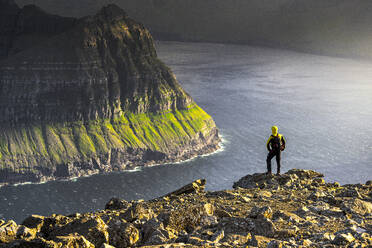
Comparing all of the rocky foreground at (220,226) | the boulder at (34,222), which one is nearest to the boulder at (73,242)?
the rocky foreground at (220,226)

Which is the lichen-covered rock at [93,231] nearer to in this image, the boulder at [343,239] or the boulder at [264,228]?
the boulder at [264,228]

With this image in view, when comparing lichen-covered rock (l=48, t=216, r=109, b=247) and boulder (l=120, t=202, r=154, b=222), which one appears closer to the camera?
lichen-covered rock (l=48, t=216, r=109, b=247)

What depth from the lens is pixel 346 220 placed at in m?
23.7

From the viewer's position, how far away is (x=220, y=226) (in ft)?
69.7

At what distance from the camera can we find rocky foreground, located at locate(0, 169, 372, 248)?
18.4 meters

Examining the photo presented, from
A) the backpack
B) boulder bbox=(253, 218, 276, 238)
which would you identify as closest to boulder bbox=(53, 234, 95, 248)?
boulder bbox=(253, 218, 276, 238)

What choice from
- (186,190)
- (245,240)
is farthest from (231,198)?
(245,240)

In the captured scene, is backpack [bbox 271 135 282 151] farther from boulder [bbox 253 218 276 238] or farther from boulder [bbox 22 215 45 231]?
boulder [bbox 22 215 45 231]

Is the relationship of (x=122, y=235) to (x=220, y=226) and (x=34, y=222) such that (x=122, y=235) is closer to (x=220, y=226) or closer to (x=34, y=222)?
(x=220, y=226)

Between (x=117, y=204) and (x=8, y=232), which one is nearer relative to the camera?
(x=8, y=232)

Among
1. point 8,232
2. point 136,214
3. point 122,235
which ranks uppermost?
point 122,235

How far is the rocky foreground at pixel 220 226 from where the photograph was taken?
1842 cm

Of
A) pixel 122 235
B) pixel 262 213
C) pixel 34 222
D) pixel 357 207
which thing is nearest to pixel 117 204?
pixel 34 222

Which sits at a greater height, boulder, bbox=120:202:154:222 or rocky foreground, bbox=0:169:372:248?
rocky foreground, bbox=0:169:372:248
